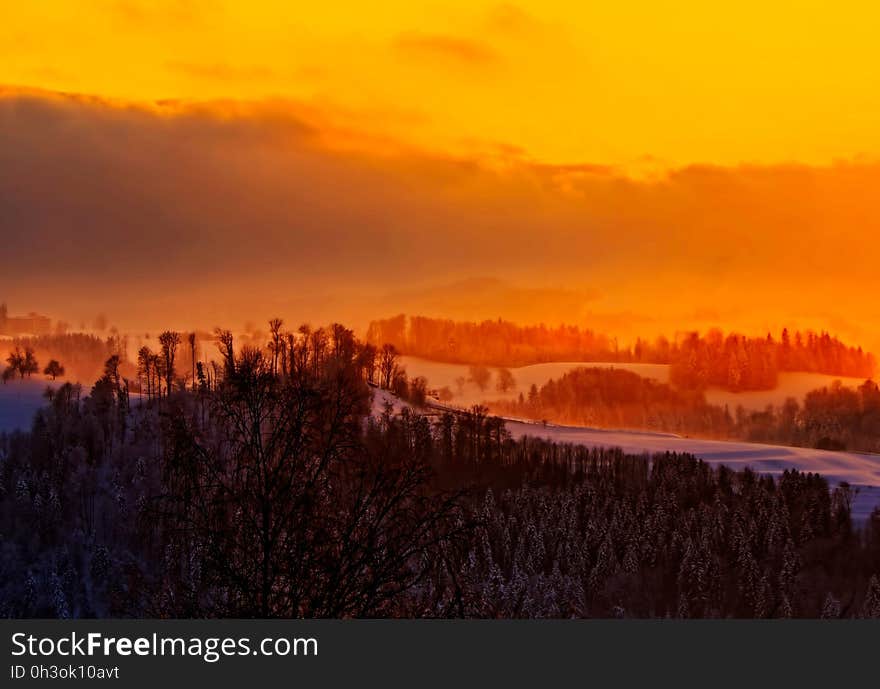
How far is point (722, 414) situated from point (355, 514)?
170640 mm

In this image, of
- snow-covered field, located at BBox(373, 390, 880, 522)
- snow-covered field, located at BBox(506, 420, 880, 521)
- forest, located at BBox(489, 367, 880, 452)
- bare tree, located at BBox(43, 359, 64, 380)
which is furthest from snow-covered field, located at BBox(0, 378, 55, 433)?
forest, located at BBox(489, 367, 880, 452)

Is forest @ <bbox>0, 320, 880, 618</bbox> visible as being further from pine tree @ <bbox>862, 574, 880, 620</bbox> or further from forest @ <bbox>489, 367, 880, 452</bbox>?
forest @ <bbox>489, 367, 880, 452</bbox>

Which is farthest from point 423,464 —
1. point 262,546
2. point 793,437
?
point 793,437

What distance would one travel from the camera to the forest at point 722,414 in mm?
177000

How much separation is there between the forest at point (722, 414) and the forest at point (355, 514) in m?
6.33

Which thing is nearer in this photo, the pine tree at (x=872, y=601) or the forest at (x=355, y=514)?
the forest at (x=355, y=514)

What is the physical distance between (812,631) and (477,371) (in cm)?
17017

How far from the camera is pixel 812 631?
2622cm

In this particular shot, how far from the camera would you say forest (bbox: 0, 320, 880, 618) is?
2284 centimetres

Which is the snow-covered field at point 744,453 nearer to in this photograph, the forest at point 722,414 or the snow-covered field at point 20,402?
the forest at point 722,414

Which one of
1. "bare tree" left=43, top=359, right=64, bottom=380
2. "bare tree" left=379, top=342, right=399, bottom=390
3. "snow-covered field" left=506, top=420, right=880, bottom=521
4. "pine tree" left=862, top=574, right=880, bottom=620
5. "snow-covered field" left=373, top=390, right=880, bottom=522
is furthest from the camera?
"bare tree" left=43, top=359, right=64, bottom=380

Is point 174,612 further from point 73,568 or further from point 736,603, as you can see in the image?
point 73,568

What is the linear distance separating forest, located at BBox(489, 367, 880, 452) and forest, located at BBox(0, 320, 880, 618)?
633 centimetres

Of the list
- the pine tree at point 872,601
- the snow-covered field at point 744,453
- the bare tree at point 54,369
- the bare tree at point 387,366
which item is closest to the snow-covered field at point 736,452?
the snow-covered field at point 744,453
